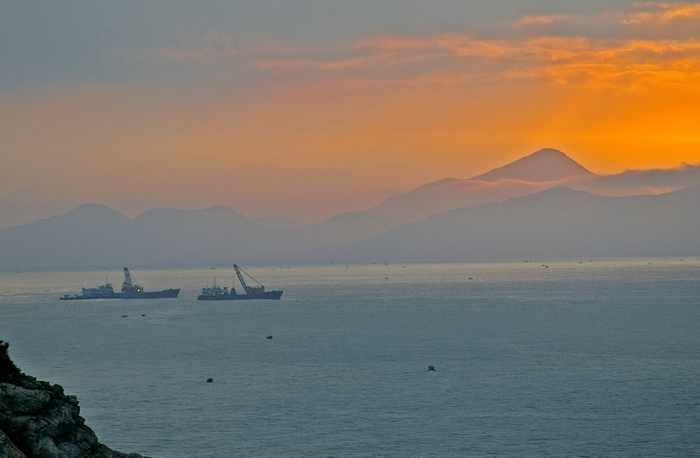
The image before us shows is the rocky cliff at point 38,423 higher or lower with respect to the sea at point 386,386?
higher

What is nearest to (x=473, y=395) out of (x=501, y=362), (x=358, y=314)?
(x=501, y=362)

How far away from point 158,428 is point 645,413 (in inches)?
1771

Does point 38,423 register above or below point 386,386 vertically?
above

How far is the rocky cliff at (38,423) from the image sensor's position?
32250mm

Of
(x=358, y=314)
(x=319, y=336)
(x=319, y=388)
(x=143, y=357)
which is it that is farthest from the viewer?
(x=358, y=314)

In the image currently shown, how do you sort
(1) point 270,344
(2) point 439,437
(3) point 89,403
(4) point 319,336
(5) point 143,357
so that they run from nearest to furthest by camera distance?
(2) point 439,437, (3) point 89,403, (5) point 143,357, (1) point 270,344, (4) point 319,336

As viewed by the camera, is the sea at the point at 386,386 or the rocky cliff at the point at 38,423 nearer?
the rocky cliff at the point at 38,423

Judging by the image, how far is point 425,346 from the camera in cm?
12069

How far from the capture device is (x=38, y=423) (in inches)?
1305

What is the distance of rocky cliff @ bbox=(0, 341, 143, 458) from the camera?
106 ft

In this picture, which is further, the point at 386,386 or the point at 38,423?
the point at 386,386

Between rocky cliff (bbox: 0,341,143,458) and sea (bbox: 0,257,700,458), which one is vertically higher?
rocky cliff (bbox: 0,341,143,458)

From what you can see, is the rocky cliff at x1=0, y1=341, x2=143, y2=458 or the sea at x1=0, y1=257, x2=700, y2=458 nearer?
the rocky cliff at x1=0, y1=341, x2=143, y2=458

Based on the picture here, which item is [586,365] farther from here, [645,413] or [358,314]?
[358,314]
